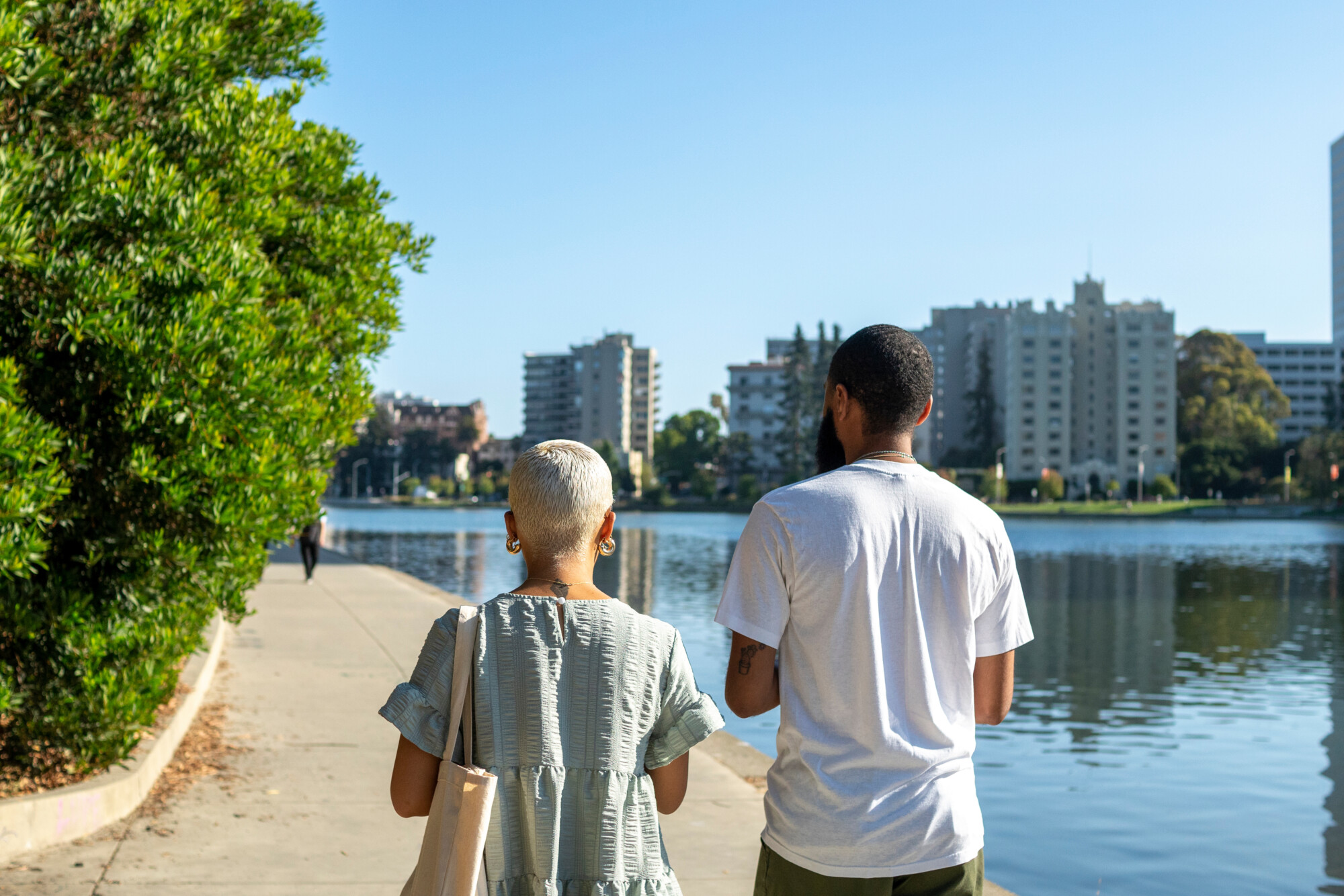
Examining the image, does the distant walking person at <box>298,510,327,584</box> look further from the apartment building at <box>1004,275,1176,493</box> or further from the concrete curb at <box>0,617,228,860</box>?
the apartment building at <box>1004,275,1176,493</box>

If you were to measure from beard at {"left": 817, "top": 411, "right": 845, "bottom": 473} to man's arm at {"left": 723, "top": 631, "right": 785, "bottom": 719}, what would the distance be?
1.72 feet

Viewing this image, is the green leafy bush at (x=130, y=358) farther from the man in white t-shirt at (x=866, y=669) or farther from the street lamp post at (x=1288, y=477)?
the street lamp post at (x=1288, y=477)

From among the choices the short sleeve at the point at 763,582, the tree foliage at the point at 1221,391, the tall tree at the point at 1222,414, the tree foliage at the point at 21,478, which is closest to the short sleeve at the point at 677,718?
the short sleeve at the point at 763,582

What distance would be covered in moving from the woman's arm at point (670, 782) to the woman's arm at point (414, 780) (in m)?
0.46

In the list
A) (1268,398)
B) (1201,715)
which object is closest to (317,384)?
(1201,715)

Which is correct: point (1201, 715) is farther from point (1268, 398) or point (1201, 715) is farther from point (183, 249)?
point (1268, 398)

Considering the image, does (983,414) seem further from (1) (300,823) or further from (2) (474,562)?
(1) (300,823)

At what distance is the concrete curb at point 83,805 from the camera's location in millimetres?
5277

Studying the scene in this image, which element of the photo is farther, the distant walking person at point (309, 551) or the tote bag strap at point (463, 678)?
the distant walking person at point (309, 551)

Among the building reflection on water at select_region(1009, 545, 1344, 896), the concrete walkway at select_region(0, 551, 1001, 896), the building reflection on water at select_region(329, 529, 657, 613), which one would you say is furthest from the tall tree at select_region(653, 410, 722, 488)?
the concrete walkway at select_region(0, 551, 1001, 896)

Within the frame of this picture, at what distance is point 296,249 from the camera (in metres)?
7.88

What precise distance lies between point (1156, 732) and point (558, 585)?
1098cm

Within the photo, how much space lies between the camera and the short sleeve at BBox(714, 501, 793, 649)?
2508mm

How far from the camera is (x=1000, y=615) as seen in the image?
8.84 ft
